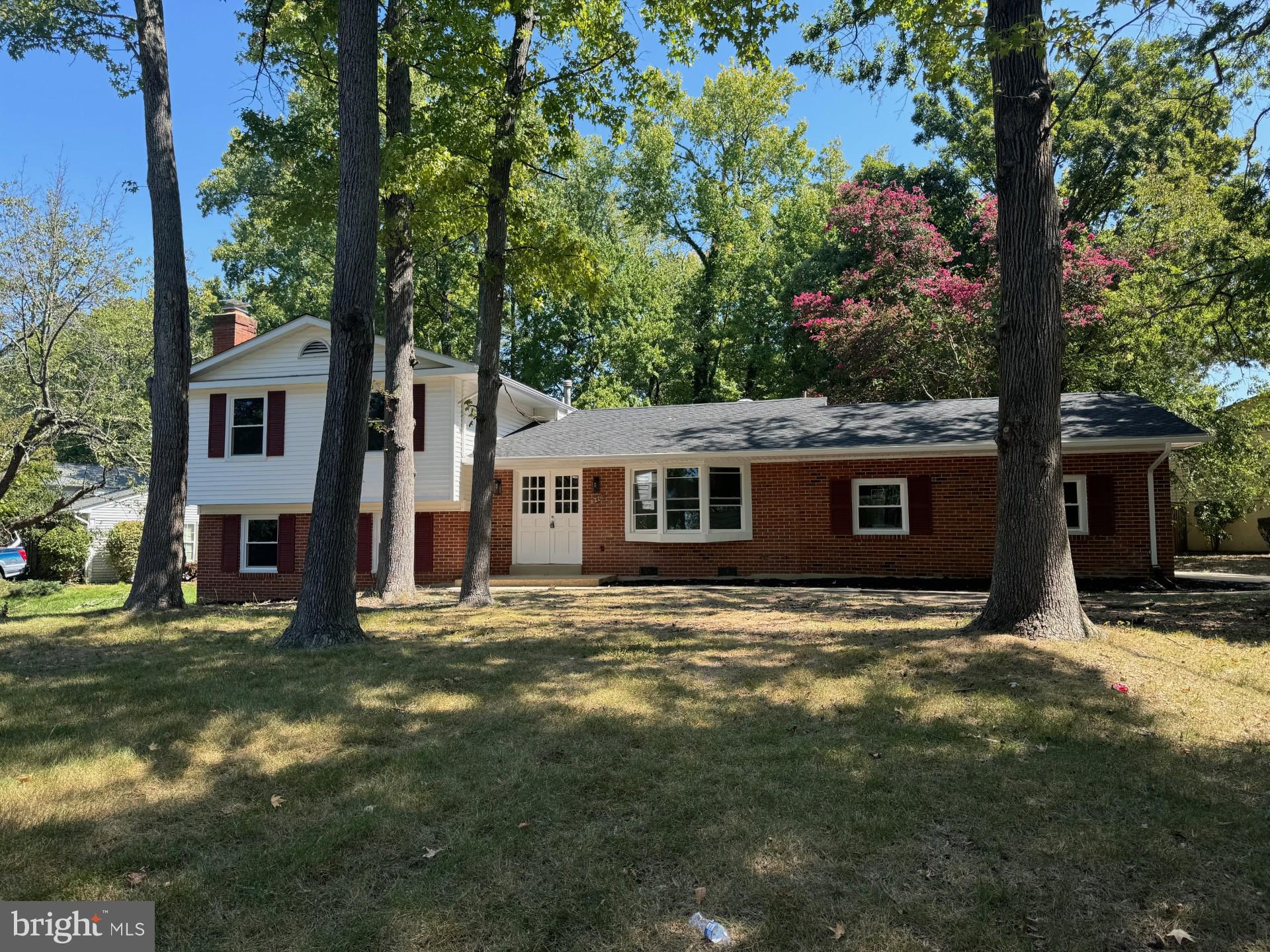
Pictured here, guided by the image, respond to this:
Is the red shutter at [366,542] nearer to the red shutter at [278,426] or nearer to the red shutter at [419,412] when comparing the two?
the red shutter at [419,412]

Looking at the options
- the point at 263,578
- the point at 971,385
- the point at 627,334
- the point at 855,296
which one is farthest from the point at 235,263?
the point at 971,385

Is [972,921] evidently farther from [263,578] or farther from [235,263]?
[235,263]

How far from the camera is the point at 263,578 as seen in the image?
18.4m

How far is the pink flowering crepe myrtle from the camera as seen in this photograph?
766 inches

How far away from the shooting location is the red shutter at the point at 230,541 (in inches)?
730

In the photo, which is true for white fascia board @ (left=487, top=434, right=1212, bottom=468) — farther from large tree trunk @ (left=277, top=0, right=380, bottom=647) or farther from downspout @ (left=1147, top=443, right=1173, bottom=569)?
large tree trunk @ (left=277, top=0, right=380, bottom=647)

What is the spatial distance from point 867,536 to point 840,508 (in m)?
0.77

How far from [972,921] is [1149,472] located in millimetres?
14118

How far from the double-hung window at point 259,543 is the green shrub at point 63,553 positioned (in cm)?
987

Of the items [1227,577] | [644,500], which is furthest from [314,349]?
[1227,577]

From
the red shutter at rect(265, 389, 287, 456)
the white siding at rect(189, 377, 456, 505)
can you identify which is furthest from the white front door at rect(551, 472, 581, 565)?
the red shutter at rect(265, 389, 287, 456)

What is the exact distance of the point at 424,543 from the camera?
17.6 metres

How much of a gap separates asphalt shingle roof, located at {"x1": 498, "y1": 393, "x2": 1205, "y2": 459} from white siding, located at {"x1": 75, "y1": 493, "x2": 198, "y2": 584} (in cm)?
1508

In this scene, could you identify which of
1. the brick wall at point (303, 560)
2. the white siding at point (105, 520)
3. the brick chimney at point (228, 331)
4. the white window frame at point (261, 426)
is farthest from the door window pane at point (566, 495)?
the white siding at point (105, 520)
